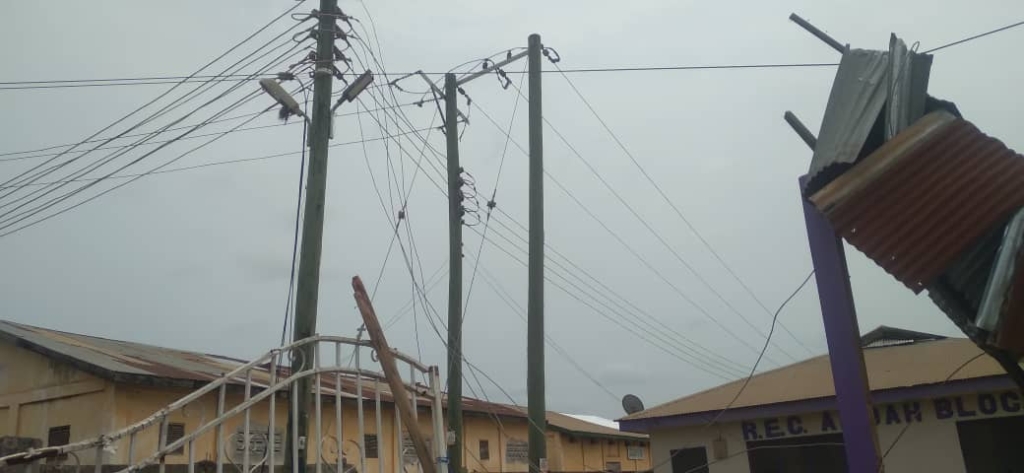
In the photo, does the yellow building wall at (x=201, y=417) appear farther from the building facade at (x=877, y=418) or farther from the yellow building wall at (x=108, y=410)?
the building facade at (x=877, y=418)

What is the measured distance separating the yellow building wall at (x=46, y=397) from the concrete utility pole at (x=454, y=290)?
5.72 m

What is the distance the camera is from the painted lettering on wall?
10.4 metres

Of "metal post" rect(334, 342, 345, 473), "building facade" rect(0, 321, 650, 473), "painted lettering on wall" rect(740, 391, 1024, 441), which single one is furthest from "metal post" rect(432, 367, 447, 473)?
"painted lettering on wall" rect(740, 391, 1024, 441)

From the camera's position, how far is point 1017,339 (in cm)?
468

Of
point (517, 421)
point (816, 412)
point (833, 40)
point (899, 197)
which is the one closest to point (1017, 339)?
point (899, 197)

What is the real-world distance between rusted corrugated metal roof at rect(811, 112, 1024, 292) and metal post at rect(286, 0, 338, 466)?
492cm

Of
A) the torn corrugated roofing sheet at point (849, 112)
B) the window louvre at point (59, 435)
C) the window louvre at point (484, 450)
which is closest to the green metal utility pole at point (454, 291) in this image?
the window louvre at point (59, 435)

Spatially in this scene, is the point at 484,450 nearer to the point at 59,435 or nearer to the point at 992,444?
the point at 59,435

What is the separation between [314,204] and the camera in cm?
905

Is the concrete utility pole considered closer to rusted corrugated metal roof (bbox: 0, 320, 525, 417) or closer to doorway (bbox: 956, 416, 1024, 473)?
rusted corrugated metal roof (bbox: 0, 320, 525, 417)

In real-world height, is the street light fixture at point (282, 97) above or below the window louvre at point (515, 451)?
above

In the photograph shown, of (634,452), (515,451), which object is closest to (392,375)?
(515,451)

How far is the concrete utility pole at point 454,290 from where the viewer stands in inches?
488

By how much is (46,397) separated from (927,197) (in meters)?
14.7
